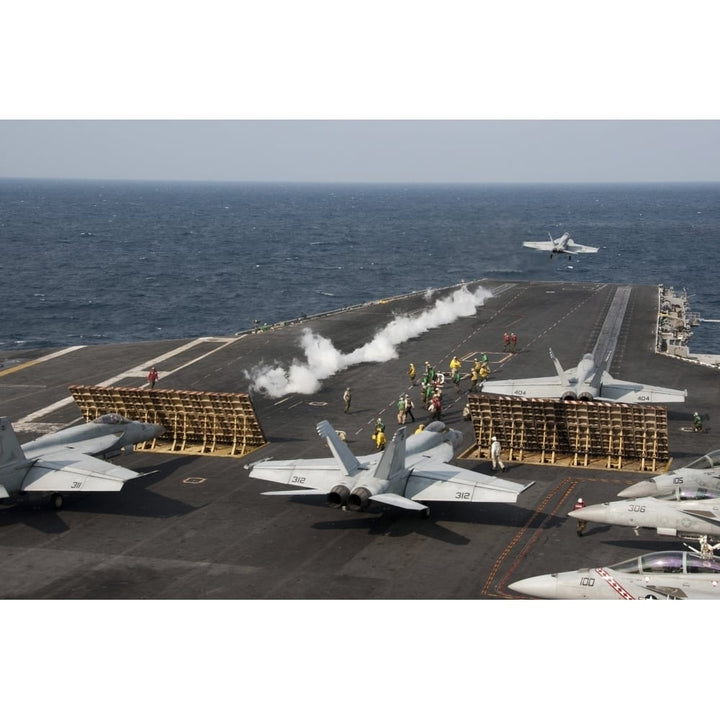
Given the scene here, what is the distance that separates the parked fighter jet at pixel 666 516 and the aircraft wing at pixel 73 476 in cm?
1724

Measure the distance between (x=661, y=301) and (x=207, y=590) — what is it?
74532 millimetres

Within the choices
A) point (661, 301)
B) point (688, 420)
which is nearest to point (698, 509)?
point (688, 420)

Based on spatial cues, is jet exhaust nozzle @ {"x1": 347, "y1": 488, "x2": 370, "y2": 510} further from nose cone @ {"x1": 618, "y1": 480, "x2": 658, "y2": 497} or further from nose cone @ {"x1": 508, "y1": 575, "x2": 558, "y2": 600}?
nose cone @ {"x1": 618, "y1": 480, "x2": 658, "y2": 497}

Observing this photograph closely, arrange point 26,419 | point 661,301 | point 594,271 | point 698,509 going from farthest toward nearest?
1. point 594,271
2. point 661,301
3. point 26,419
4. point 698,509

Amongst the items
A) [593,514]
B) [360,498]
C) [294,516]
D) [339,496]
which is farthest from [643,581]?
[294,516]

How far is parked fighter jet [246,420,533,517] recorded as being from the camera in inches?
1266

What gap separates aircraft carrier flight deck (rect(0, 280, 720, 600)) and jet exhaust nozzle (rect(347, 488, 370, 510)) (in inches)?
57.4

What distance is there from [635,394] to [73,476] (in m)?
28.9

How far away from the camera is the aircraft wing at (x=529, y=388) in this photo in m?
49.0

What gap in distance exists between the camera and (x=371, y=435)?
46344mm

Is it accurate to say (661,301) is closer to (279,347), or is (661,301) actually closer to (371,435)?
(279,347)

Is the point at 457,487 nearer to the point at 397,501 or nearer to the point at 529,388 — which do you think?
the point at 397,501

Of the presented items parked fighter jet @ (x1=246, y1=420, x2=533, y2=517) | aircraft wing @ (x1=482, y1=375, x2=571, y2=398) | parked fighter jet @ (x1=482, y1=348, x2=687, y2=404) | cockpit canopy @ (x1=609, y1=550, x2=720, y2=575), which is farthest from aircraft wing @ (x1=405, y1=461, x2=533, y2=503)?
aircraft wing @ (x1=482, y1=375, x2=571, y2=398)

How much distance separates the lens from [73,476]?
35.3 m
